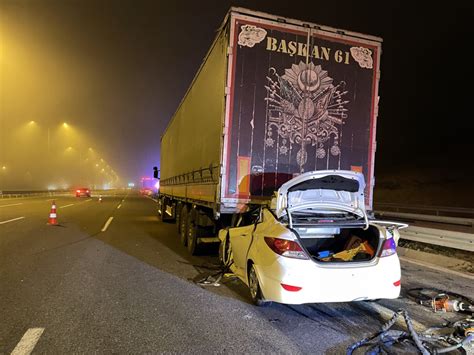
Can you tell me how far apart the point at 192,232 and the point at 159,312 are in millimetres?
4277

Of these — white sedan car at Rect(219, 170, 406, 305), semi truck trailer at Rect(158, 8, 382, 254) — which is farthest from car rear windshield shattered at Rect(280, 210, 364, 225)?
semi truck trailer at Rect(158, 8, 382, 254)

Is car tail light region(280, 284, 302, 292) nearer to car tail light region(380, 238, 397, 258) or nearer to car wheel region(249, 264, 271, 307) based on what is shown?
car wheel region(249, 264, 271, 307)

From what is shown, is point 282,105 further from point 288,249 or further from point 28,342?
point 28,342

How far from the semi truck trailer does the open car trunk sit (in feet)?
3.63

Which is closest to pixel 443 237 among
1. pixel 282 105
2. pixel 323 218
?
pixel 323 218

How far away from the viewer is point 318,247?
5.87 meters

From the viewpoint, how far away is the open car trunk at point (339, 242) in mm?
5250

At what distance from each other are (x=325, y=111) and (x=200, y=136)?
10.0 ft

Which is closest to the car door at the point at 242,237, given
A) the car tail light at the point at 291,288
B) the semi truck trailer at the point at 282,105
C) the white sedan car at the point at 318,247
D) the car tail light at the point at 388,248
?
the white sedan car at the point at 318,247

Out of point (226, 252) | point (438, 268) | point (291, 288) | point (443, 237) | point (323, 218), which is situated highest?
point (323, 218)

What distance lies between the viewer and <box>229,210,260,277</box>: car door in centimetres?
570

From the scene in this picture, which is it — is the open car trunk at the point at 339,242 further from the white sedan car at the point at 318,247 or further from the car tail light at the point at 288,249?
the car tail light at the point at 288,249

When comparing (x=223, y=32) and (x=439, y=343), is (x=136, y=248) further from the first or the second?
(x=439, y=343)

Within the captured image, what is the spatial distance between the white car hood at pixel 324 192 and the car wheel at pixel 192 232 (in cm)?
417
